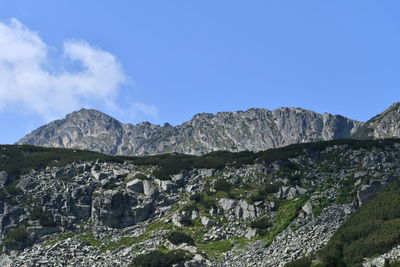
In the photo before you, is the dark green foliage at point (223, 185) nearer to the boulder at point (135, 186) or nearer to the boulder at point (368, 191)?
the boulder at point (135, 186)

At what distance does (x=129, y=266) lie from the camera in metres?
68.3

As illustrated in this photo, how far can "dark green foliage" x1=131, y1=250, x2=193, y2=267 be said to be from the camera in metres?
66.8

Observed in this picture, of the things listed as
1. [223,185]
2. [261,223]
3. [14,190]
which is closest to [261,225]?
[261,223]

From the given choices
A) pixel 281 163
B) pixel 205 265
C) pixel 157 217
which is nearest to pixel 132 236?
pixel 157 217

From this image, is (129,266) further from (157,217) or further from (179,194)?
(179,194)

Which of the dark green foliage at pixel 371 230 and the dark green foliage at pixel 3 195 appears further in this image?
the dark green foliage at pixel 3 195

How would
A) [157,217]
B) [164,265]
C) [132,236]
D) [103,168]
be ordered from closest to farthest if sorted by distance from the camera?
[164,265] < [132,236] < [157,217] < [103,168]

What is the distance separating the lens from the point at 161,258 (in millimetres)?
67938

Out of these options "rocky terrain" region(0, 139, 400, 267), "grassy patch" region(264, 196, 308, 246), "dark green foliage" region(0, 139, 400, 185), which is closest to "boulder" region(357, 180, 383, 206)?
"rocky terrain" region(0, 139, 400, 267)

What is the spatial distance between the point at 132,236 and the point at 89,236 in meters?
7.24

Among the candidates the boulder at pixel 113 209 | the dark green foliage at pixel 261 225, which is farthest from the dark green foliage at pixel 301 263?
the boulder at pixel 113 209

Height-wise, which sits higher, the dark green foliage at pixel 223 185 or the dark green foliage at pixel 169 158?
the dark green foliage at pixel 169 158

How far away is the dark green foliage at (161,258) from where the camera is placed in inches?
2630

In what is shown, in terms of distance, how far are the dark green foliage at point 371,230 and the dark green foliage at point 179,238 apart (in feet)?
70.5
